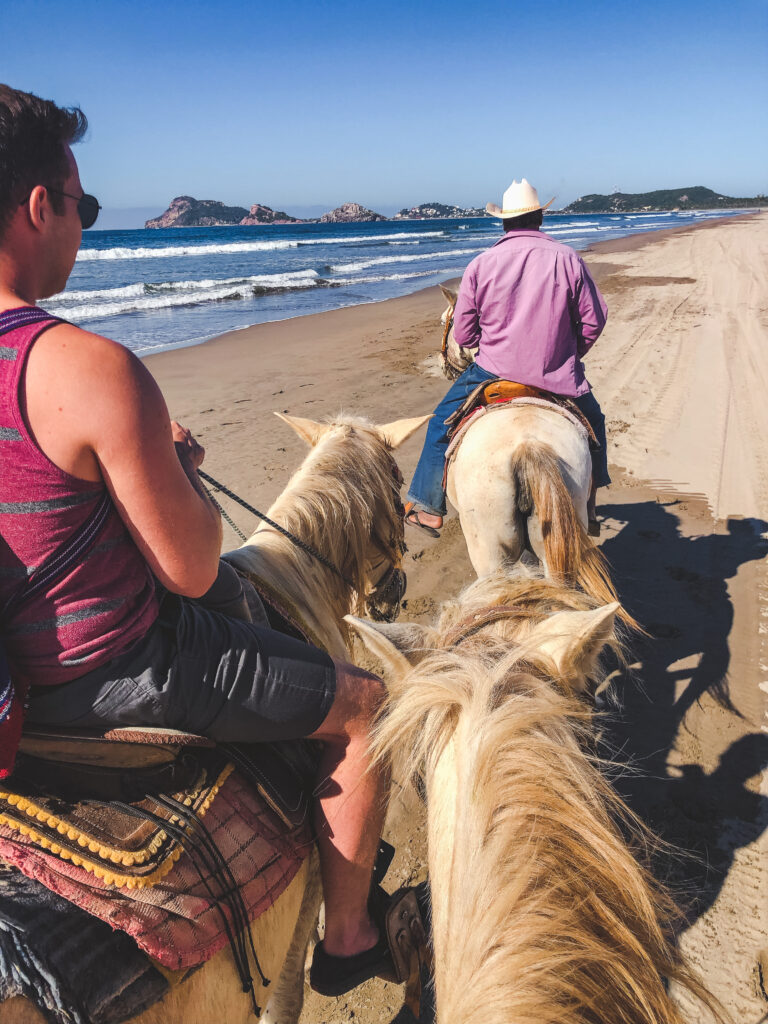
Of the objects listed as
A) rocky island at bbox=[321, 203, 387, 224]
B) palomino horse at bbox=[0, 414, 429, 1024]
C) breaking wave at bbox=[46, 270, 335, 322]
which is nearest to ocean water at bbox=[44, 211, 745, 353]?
breaking wave at bbox=[46, 270, 335, 322]

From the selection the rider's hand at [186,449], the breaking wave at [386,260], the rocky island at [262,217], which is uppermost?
the rocky island at [262,217]

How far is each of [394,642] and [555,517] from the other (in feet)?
5.60

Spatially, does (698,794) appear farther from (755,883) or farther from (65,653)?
(65,653)

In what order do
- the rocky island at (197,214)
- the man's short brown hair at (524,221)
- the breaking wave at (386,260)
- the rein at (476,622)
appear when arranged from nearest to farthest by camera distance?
the rein at (476,622)
the man's short brown hair at (524,221)
the breaking wave at (386,260)
the rocky island at (197,214)

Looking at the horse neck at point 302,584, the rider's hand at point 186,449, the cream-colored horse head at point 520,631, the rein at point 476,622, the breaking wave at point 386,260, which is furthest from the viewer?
the breaking wave at point 386,260

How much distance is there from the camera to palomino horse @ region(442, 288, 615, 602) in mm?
3070

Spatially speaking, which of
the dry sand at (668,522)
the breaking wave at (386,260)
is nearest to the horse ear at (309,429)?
the dry sand at (668,522)

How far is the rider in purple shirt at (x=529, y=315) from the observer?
3512 mm

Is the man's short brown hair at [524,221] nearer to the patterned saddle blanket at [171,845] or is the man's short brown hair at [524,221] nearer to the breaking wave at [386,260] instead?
the patterned saddle blanket at [171,845]

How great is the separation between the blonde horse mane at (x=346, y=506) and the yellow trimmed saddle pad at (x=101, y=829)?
1230 mm

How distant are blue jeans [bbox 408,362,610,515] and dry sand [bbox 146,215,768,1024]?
0.97 m

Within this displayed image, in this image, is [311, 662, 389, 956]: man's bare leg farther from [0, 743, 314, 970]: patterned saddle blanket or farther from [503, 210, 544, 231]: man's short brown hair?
[503, 210, 544, 231]: man's short brown hair

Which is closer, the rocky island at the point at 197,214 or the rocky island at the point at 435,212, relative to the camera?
the rocky island at the point at 197,214

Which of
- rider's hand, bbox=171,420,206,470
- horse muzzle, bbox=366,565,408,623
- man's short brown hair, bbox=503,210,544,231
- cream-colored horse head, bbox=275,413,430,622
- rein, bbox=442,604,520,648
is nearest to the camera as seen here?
rider's hand, bbox=171,420,206,470
